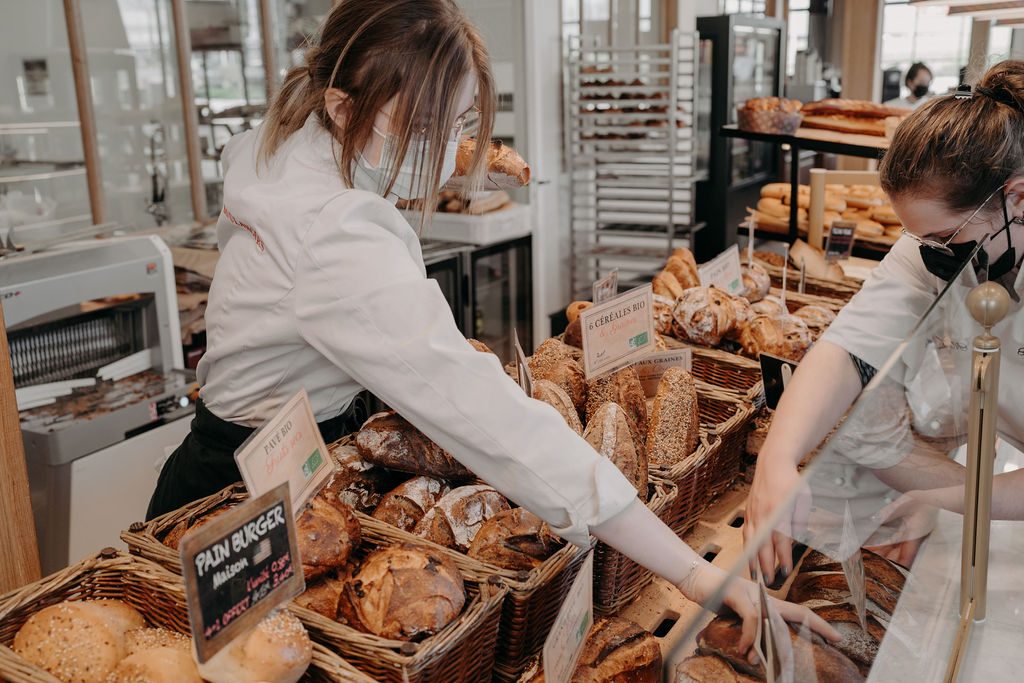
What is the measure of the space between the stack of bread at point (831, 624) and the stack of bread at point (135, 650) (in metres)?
0.45

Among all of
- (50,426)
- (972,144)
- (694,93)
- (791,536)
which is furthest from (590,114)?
(791,536)

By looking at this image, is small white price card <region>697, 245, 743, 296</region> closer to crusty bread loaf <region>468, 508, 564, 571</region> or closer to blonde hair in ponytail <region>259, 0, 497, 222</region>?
blonde hair in ponytail <region>259, 0, 497, 222</region>

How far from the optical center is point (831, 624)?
0.80 metres

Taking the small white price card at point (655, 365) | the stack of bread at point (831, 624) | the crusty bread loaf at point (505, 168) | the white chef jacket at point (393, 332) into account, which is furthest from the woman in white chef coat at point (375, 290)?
the small white price card at point (655, 365)

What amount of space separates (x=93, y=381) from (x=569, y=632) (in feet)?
6.41

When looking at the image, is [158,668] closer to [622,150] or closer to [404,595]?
[404,595]

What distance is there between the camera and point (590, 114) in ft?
16.7

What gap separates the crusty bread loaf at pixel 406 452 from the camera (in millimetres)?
1315

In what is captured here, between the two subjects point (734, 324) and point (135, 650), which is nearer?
point (135, 650)

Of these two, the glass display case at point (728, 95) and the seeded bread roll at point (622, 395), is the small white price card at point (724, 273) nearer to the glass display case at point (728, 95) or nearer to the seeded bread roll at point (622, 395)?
the seeded bread roll at point (622, 395)

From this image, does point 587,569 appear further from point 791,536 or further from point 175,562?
point 175,562

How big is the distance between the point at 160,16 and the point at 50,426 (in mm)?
2598

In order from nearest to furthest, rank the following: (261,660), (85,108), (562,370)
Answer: (261,660)
(562,370)
(85,108)

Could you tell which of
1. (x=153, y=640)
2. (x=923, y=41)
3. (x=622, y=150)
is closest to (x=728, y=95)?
(x=622, y=150)
